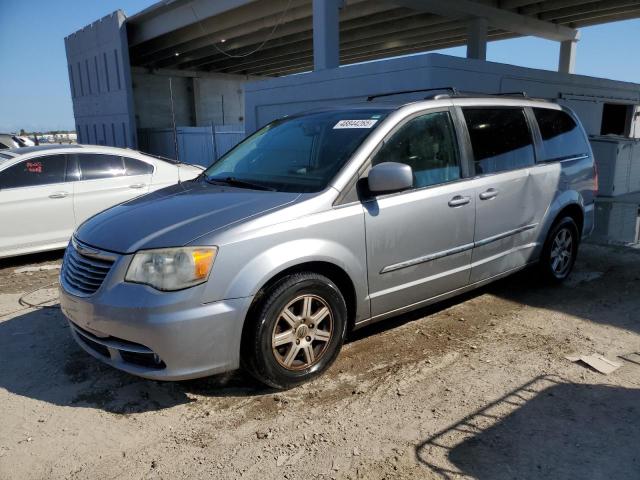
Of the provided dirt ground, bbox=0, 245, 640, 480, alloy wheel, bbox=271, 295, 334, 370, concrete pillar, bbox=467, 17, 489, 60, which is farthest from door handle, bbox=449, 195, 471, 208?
concrete pillar, bbox=467, 17, 489, 60

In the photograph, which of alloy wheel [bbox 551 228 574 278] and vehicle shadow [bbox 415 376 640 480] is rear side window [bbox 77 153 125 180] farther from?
vehicle shadow [bbox 415 376 640 480]

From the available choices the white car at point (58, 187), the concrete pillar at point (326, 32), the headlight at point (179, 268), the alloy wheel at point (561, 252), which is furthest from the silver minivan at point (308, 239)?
the concrete pillar at point (326, 32)

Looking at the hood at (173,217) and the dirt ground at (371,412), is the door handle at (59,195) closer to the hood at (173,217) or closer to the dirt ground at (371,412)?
the dirt ground at (371,412)

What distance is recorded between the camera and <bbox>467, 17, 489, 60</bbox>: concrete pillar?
17312mm

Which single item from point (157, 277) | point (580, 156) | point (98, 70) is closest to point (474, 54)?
point (580, 156)

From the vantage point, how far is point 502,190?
431cm

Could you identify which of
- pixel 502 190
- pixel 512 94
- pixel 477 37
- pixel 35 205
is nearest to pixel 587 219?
pixel 512 94

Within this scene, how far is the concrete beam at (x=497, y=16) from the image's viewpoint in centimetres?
1561

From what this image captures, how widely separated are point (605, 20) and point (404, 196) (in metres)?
21.3

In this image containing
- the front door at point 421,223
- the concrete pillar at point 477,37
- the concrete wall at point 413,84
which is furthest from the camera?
the concrete pillar at point 477,37

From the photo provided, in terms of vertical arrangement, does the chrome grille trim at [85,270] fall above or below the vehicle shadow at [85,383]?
above

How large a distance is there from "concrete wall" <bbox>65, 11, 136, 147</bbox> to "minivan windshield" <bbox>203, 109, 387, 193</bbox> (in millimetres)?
22401

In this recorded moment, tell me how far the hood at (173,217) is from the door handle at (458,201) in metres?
1.29

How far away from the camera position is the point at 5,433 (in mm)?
2904
